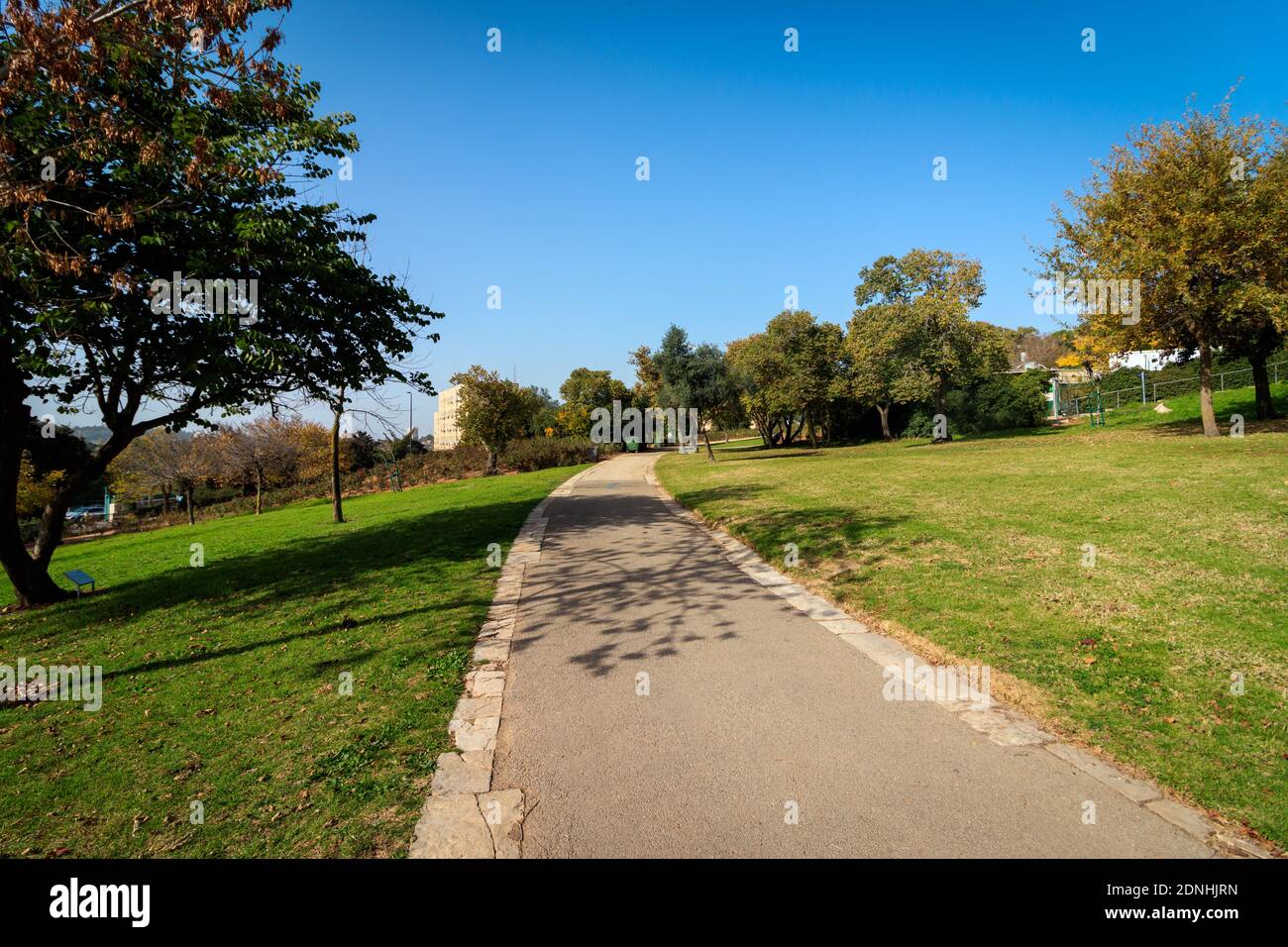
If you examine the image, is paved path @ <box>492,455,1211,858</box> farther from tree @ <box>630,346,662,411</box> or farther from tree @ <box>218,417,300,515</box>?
tree @ <box>630,346,662,411</box>

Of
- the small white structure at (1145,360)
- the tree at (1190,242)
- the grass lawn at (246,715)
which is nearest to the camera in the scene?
the grass lawn at (246,715)

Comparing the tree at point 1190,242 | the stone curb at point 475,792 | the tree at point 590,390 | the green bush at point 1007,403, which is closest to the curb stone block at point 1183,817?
the stone curb at point 475,792

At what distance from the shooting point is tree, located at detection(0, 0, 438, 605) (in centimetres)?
583

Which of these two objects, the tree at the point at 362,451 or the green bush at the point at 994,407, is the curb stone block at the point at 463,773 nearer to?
the green bush at the point at 994,407

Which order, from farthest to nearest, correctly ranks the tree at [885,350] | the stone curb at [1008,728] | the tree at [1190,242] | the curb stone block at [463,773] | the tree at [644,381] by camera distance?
the tree at [644,381]
the tree at [885,350]
the tree at [1190,242]
the curb stone block at [463,773]
the stone curb at [1008,728]

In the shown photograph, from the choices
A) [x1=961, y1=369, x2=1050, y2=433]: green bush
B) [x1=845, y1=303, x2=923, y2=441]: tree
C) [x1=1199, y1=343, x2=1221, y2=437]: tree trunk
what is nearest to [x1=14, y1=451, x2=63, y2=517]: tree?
[x1=845, y1=303, x2=923, y2=441]: tree

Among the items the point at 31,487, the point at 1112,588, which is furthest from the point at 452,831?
the point at 31,487

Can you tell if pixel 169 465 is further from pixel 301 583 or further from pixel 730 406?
pixel 730 406

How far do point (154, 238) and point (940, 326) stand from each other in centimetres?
3391

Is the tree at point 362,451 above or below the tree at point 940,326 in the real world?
below

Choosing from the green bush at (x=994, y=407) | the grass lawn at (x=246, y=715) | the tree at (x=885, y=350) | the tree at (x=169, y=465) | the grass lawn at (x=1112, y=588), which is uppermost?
the tree at (x=885, y=350)

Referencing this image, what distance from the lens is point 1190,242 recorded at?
16.8 metres

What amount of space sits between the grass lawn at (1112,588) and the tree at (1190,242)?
229 inches

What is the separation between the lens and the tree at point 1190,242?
1683 centimetres
